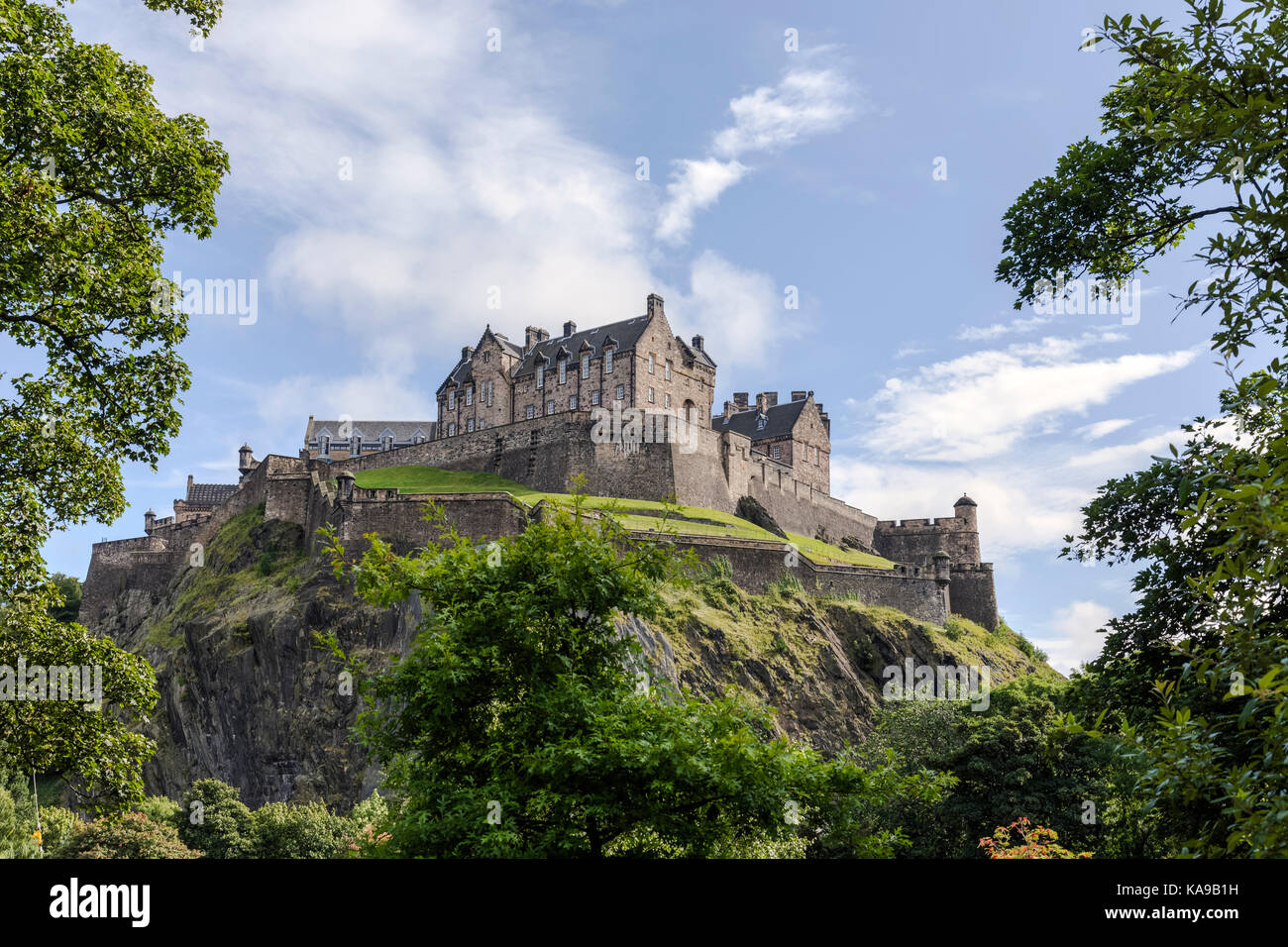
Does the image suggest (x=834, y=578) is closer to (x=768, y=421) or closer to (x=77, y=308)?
(x=768, y=421)

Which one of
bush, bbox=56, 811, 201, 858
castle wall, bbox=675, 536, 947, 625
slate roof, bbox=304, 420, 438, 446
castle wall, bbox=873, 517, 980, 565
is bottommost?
bush, bbox=56, 811, 201, 858

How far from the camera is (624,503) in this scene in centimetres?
5750

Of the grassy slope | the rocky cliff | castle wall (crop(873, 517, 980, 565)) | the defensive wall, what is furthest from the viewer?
castle wall (crop(873, 517, 980, 565))

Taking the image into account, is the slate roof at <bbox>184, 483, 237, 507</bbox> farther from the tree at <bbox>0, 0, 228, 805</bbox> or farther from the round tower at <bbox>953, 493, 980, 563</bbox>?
the tree at <bbox>0, 0, 228, 805</bbox>

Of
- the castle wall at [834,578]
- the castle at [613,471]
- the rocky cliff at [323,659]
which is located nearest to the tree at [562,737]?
the rocky cliff at [323,659]

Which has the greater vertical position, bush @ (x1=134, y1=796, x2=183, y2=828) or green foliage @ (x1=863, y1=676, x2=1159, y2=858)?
green foliage @ (x1=863, y1=676, x2=1159, y2=858)

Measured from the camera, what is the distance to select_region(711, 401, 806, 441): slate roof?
80.1 metres

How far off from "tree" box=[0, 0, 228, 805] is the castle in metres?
32.5

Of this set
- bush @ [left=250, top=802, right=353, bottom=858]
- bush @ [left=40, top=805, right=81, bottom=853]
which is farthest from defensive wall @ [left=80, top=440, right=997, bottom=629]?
bush @ [left=40, top=805, right=81, bottom=853]

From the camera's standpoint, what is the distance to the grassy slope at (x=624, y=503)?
5478cm
